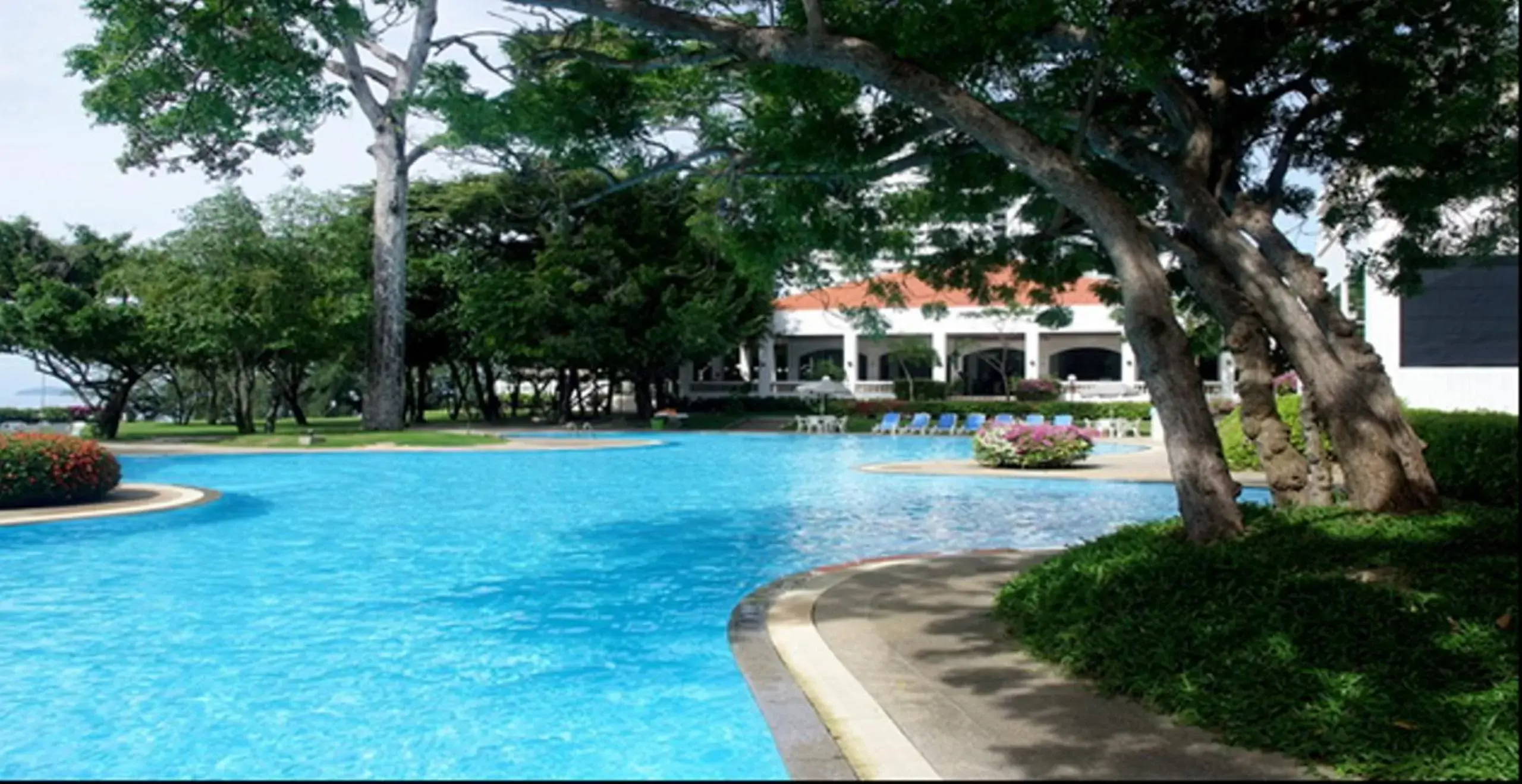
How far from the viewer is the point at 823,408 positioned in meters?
44.3

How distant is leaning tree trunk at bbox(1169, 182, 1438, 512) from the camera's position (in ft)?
24.3

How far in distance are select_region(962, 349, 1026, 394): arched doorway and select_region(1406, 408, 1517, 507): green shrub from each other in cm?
3846

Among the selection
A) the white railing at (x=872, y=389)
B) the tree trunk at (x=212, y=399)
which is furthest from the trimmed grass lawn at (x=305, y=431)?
the white railing at (x=872, y=389)

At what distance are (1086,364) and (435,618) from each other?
1970 inches

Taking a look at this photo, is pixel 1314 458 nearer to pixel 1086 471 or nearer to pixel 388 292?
pixel 1086 471

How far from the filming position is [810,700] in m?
5.79

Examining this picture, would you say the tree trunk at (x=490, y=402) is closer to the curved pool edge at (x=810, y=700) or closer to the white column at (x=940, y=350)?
the white column at (x=940, y=350)

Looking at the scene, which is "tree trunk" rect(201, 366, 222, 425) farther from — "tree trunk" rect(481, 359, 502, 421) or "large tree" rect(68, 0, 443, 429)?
"large tree" rect(68, 0, 443, 429)

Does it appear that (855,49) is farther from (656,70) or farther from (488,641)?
(488,641)

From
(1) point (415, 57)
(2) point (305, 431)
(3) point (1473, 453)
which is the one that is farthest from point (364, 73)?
(3) point (1473, 453)

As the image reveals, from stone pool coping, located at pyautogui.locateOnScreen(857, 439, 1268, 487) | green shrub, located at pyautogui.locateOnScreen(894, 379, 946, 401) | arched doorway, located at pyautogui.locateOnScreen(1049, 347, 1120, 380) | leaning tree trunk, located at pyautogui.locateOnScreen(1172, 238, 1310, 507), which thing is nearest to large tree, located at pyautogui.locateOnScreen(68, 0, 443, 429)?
leaning tree trunk, located at pyautogui.locateOnScreen(1172, 238, 1310, 507)

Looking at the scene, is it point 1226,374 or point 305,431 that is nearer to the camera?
point 305,431

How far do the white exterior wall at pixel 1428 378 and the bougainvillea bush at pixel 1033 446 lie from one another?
542cm

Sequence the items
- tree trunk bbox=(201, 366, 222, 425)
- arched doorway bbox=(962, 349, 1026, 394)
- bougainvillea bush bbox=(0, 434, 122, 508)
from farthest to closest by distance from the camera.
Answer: arched doorway bbox=(962, 349, 1026, 394)
tree trunk bbox=(201, 366, 222, 425)
bougainvillea bush bbox=(0, 434, 122, 508)
